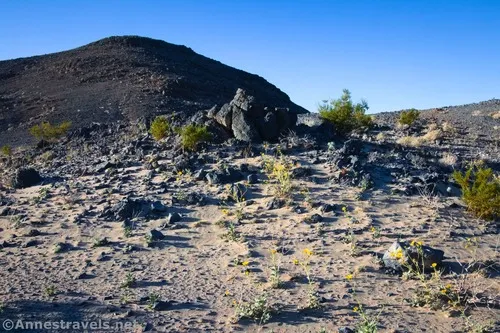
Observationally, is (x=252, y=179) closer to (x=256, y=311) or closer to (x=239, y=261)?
(x=239, y=261)

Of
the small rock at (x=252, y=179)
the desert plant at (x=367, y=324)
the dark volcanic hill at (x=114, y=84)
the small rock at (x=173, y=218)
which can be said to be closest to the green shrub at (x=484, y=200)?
the desert plant at (x=367, y=324)

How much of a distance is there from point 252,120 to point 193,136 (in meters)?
1.53

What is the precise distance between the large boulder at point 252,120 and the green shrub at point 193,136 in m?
0.82

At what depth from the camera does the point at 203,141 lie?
33.1 feet

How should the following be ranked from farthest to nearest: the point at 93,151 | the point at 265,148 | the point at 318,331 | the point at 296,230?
the point at 93,151
the point at 265,148
the point at 296,230
the point at 318,331

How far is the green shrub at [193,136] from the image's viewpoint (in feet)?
32.4

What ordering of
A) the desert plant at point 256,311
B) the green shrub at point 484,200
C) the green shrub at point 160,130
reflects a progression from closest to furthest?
the desert plant at point 256,311, the green shrub at point 484,200, the green shrub at point 160,130

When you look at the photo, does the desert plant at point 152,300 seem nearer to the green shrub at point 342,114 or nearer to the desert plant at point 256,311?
the desert plant at point 256,311

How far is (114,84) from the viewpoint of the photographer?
3250 centimetres

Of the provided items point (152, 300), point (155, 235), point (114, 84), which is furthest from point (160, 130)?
point (114, 84)

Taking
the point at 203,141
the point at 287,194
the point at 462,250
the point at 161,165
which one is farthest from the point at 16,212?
the point at 462,250

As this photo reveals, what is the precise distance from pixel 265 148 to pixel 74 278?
203 inches

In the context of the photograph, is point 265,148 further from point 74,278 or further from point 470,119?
point 470,119

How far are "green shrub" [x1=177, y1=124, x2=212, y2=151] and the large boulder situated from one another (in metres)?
0.82
